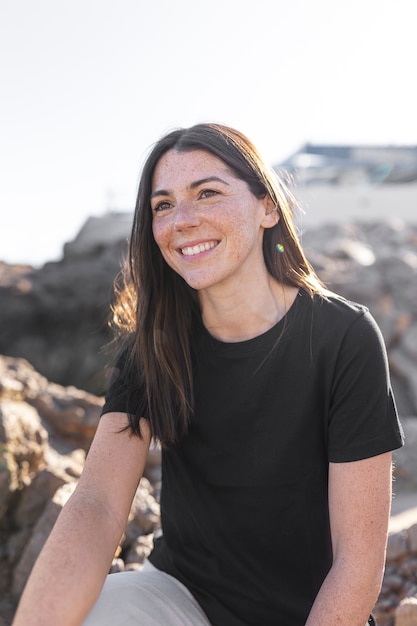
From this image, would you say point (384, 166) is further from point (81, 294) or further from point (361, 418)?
point (361, 418)

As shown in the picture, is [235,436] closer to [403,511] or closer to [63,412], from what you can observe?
[63,412]

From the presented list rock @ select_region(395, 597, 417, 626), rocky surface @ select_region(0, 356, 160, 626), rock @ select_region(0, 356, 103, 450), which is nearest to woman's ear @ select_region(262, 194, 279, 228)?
rock @ select_region(395, 597, 417, 626)

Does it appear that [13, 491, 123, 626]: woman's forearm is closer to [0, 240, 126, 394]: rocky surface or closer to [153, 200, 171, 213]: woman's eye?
[153, 200, 171, 213]: woman's eye

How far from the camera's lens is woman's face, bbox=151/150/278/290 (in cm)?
215

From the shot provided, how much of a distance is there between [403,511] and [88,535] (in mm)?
3499

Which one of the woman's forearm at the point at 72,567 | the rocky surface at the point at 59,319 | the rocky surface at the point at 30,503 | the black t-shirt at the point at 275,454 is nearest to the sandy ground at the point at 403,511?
the rocky surface at the point at 30,503

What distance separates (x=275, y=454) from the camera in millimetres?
2020

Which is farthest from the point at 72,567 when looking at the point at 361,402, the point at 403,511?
the point at 403,511

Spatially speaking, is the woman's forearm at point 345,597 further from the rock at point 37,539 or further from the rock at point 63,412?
the rock at point 63,412

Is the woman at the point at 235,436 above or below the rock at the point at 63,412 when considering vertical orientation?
above

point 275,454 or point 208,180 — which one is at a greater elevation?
point 208,180

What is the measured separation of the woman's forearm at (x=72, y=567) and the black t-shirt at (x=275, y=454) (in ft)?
0.83

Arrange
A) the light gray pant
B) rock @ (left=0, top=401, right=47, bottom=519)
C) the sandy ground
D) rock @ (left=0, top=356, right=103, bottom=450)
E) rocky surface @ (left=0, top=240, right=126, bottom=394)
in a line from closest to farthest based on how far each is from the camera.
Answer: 1. the light gray pant
2. rock @ (left=0, top=401, right=47, bottom=519)
3. the sandy ground
4. rock @ (left=0, top=356, right=103, bottom=450)
5. rocky surface @ (left=0, top=240, right=126, bottom=394)

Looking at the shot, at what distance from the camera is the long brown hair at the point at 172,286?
216cm
